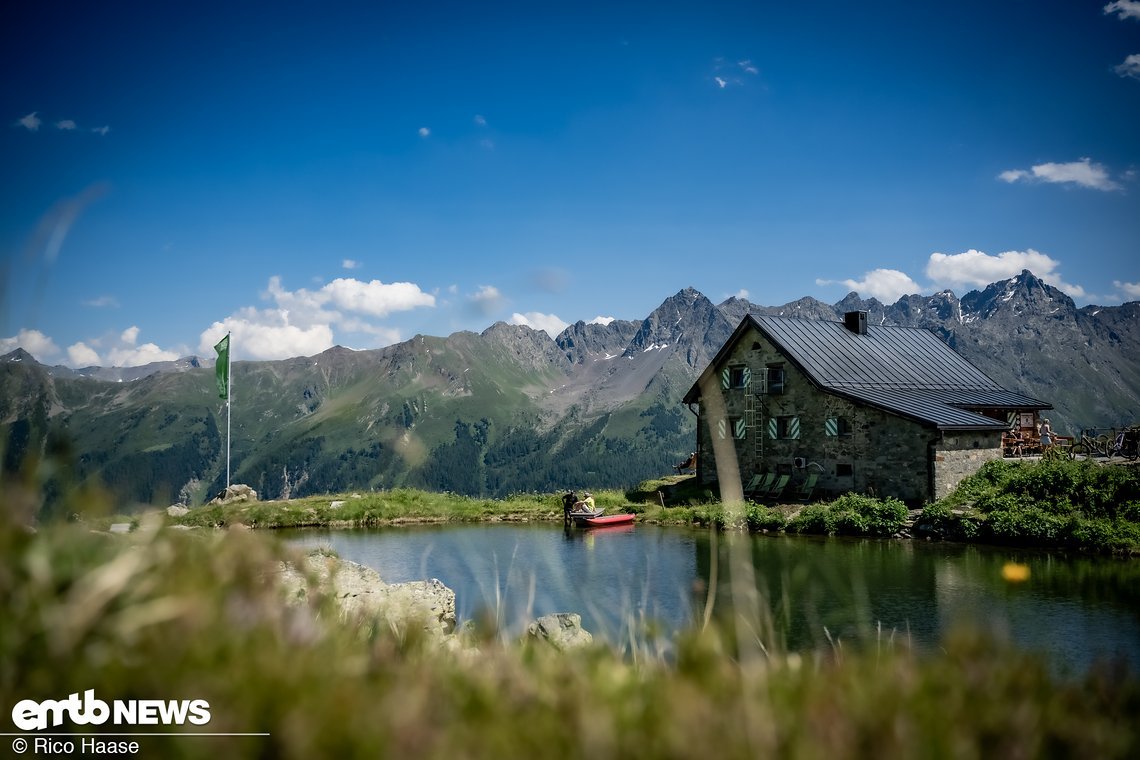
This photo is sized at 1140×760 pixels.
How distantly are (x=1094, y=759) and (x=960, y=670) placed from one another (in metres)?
0.62

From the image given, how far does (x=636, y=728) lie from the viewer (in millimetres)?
2379

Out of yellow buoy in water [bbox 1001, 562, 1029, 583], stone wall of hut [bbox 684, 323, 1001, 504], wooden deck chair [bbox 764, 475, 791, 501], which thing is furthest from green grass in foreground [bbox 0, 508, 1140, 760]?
wooden deck chair [bbox 764, 475, 791, 501]

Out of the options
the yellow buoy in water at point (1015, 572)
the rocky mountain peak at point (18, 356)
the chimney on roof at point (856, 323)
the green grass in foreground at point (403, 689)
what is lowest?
the yellow buoy in water at point (1015, 572)

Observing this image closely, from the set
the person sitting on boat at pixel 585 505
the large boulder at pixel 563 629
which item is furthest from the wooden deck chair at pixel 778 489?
the large boulder at pixel 563 629

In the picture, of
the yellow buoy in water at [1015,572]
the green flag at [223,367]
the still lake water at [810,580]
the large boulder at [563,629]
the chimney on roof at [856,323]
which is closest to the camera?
the large boulder at [563,629]

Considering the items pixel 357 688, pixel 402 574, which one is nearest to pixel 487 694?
pixel 357 688

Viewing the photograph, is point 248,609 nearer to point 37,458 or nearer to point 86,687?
point 86,687

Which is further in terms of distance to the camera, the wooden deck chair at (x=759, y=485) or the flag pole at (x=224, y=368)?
the wooden deck chair at (x=759, y=485)

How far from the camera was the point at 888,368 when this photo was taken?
40.8 meters

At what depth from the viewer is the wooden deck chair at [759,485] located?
37.0 meters

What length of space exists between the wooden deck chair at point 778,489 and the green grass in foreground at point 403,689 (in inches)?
1348

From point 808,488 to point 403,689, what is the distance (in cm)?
3503

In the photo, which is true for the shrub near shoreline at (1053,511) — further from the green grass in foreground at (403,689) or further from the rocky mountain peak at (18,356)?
the rocky mountain peak at (18,356)

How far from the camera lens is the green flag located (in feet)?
109
